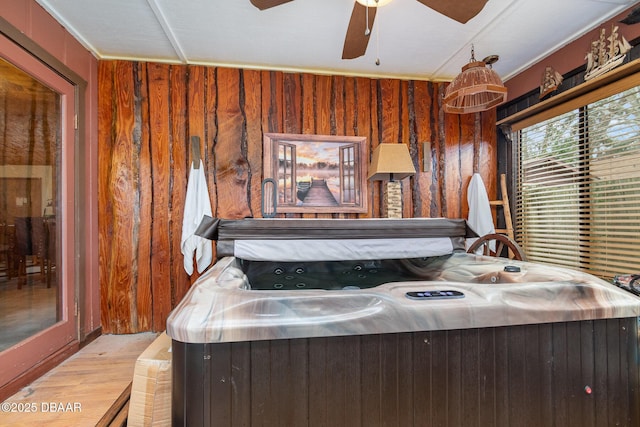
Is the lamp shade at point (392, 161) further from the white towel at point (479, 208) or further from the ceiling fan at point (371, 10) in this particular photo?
the ceiling fan at point (371, 10)

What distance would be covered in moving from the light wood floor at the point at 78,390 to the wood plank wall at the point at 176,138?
1.55ft

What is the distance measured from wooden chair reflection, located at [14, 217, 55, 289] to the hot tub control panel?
2.29 meters

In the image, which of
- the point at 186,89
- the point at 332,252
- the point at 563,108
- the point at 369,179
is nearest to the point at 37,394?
the point at 332,252

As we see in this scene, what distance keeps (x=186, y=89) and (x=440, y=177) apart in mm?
2551

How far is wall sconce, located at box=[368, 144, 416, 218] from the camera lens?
253cm

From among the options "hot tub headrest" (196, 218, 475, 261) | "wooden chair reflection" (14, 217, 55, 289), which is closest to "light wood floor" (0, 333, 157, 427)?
"wooden chair reflection" (14, 217, 55, 289)

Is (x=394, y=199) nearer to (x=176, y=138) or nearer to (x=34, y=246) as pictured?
(x=176, y=138)

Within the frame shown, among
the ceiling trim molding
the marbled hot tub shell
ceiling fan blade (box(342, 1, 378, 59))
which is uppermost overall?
the ceiling trim molding

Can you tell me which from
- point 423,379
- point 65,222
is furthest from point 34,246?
point 423,379

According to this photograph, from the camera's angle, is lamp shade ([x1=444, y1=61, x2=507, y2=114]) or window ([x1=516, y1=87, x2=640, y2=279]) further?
window ([x1=516, y1=87, x2=640, y2=279])

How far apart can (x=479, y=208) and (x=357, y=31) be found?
2.02 metres

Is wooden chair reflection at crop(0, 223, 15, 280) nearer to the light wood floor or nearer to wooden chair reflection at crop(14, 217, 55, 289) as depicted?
wooden chair reflection at crop(14, 217, 55, 289)

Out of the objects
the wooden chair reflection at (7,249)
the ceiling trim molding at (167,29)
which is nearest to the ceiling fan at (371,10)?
the ceiling trim molding at (167,29)

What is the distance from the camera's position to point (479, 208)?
2826 millimetres
